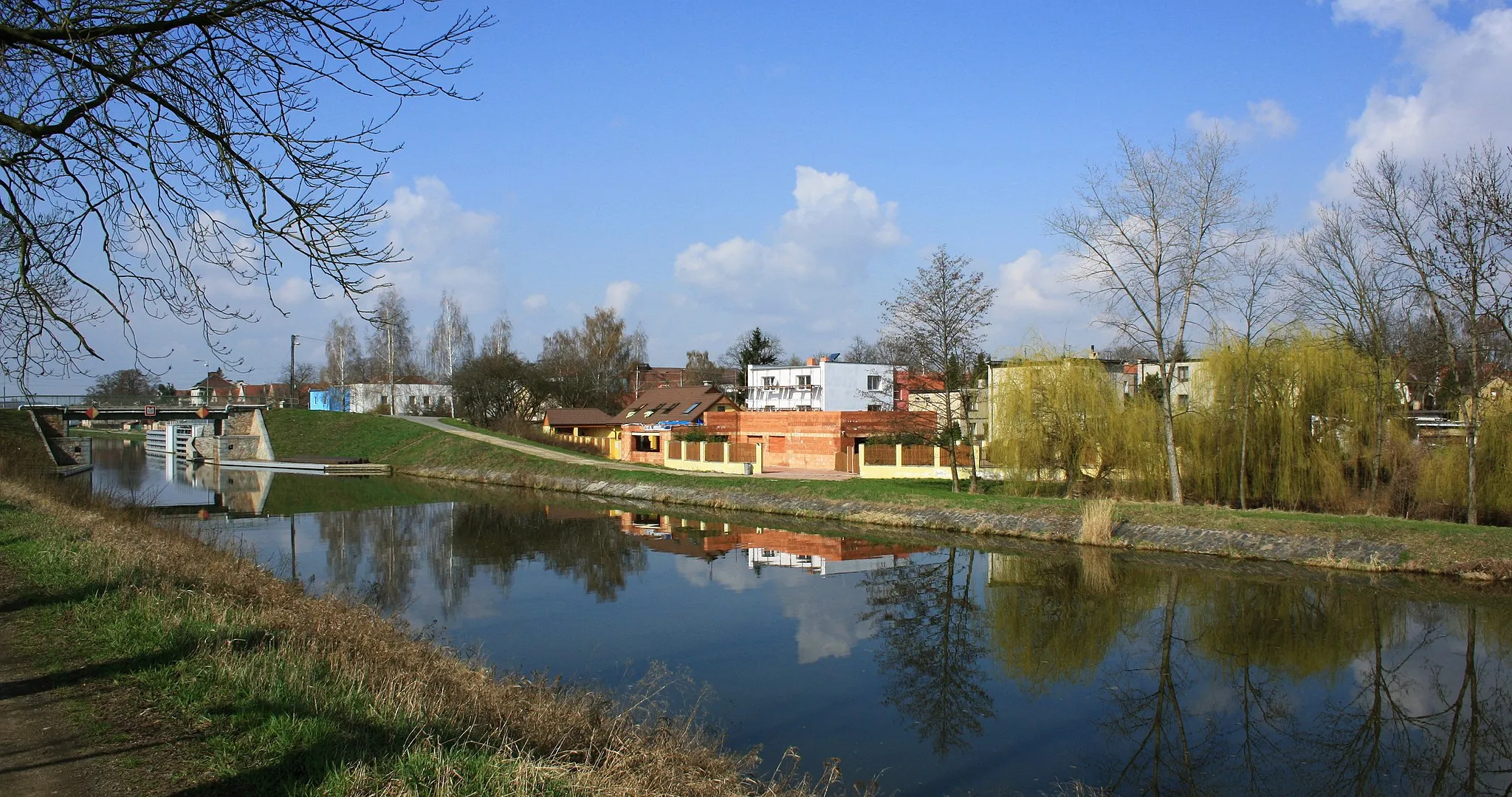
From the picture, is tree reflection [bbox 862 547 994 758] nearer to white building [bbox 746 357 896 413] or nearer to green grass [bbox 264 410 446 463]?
white building [bbox 746 357 896 413]

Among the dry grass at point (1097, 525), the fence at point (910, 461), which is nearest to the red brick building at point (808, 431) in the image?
the fence at point (910, 461)

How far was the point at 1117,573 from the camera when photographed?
65.0 ft

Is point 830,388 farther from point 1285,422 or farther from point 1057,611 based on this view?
point 1057,611

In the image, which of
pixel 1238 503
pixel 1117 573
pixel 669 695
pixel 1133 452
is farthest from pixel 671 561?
pixel 1238 503

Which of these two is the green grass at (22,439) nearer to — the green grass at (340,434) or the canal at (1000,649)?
the green grass at (340,434)

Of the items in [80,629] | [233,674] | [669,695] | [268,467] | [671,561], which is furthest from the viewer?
[268,467]

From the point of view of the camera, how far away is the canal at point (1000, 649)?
9.70 metres

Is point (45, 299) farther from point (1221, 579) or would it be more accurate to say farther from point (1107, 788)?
point (1221, 579)

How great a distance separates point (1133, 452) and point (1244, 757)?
60.1ft

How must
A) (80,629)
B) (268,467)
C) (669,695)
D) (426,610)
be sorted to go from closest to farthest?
(80,629)
(669,695)
(426,610)
(268,467)

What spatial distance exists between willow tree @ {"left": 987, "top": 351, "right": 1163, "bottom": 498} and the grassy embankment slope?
1.74m

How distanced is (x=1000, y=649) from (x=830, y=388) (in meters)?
46.5

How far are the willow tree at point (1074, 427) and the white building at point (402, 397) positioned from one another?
6065 centimetres

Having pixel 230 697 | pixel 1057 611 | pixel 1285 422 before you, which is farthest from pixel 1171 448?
pixel 230 697
